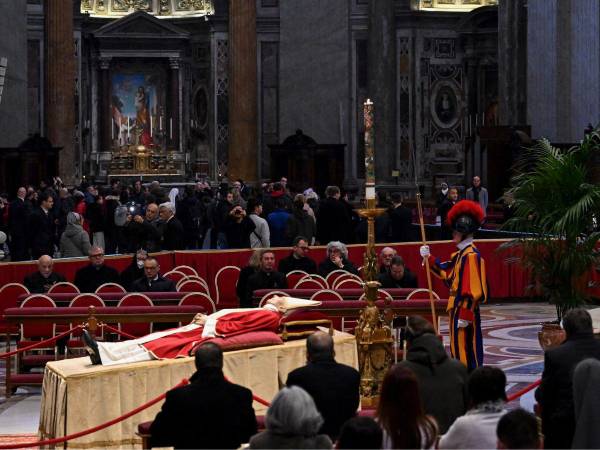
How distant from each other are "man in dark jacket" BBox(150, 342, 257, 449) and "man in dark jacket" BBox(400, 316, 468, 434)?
1076mm

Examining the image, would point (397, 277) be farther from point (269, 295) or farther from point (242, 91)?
point (242, 91)

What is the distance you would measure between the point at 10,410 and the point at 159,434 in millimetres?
5832

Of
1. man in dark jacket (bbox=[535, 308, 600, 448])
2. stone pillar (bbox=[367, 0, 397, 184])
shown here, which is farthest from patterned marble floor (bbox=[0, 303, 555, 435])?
stone pillar (bbox=[367, 0, 397, 184])

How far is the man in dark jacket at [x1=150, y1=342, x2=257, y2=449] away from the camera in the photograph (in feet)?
29.2

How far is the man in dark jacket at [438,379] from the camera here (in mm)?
9305

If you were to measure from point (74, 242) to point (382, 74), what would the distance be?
708 inches

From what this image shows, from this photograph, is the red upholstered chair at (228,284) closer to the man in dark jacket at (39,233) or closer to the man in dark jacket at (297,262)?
the man in dark jacket at (297,262)

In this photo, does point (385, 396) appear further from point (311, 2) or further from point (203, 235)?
point (311, 2)

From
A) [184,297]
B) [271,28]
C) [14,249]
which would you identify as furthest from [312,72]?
[184,297]

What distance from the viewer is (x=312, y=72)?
39719mm

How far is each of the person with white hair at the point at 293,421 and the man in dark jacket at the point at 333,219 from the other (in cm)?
1823

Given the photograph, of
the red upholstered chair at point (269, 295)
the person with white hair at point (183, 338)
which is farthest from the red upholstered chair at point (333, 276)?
the person with white hair at point (183, 338)

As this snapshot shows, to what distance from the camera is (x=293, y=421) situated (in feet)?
23.9

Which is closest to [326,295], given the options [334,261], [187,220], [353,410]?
[334,261]
